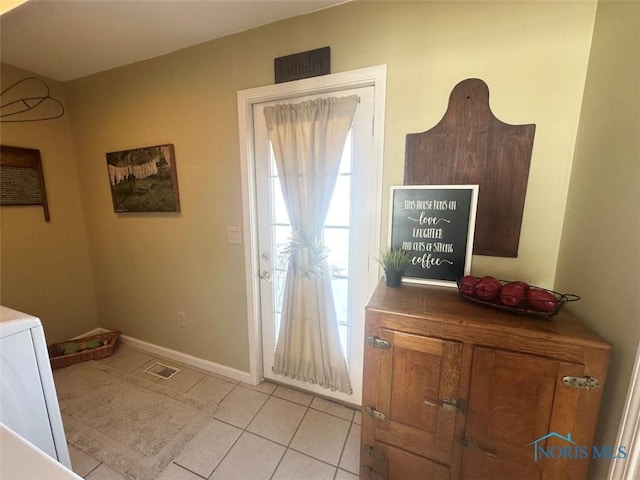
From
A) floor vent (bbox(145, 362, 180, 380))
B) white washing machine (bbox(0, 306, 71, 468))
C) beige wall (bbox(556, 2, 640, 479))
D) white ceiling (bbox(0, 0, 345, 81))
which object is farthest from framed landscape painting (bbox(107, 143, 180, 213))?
beige wall (bbox(556, 2, 640, 479))

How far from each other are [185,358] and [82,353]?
34.7 inches

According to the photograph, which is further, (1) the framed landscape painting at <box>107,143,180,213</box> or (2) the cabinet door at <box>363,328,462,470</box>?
(1) the framed landscape painting at <box>107,143,180,213</box>

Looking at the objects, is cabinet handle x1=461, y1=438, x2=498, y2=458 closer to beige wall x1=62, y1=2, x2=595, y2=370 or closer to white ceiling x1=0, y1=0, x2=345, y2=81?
beige wall x1=62, y1=2, x2=595, y2=370

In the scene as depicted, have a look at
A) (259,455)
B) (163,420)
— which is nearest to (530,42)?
(259,455)

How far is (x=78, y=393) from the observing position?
1.86 metres

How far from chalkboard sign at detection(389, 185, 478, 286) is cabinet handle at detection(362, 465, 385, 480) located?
0.87m

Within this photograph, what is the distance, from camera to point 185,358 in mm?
2193

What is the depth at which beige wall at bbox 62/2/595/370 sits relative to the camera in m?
1.09

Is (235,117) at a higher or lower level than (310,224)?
higher

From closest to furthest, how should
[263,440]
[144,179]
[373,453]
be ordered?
[373,453], [263,440], [144,179]

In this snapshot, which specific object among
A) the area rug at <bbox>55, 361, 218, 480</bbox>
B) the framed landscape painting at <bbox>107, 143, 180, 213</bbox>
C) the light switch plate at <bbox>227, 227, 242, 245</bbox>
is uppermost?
the framed landscape painting at <bbox>107, 143, 180, 213</bbox>

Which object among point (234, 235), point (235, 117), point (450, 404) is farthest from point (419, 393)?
point (235, 117)

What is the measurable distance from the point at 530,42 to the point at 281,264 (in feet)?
5.53

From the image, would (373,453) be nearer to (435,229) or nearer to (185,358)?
(435,229)
